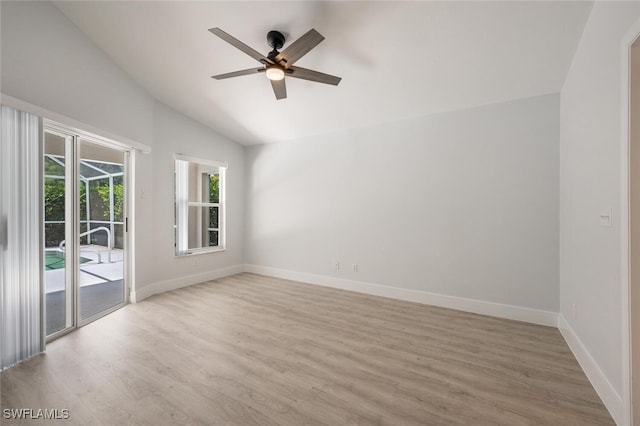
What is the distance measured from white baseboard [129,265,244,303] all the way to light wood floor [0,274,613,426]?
45 centimetres

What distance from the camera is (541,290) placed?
3035 mm

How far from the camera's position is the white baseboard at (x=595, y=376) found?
1.61m

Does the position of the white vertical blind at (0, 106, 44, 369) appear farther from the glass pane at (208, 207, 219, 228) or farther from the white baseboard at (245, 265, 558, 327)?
the white baseboard at (245, 265, 558, 327)

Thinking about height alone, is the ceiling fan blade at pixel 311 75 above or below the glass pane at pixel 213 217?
above

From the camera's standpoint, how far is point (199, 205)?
4902 mm

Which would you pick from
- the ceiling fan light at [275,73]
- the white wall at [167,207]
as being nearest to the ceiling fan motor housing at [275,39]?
the ceiling fan light at [275,73]

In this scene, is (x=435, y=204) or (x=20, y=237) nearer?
(x=20, y=237)

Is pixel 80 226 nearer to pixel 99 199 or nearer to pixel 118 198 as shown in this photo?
pixel 99 199

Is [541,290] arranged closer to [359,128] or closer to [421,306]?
[421,306]

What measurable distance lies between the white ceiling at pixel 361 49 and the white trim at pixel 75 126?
36.0 inches

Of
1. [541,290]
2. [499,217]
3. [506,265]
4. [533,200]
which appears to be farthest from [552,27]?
[541,290]

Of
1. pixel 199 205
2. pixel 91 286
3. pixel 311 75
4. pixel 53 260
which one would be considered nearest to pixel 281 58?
pixel 311 75

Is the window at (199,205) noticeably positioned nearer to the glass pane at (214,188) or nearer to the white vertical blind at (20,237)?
the glass pane at (214,188)

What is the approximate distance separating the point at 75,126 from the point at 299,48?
7.99ft
